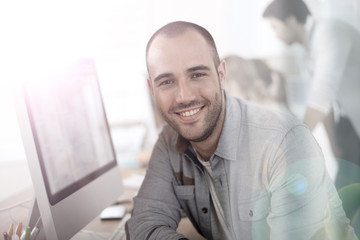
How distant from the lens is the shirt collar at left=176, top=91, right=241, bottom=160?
2.20ft

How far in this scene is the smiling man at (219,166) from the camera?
0.57 metres

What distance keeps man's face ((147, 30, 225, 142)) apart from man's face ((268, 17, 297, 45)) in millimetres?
488

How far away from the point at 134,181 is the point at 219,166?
52 cm

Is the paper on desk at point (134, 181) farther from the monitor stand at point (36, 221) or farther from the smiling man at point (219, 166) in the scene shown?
the monitor stand at point (36, 221)

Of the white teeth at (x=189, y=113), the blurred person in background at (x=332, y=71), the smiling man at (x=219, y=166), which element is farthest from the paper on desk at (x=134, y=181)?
the blurred person in background at (x=332, y=71)

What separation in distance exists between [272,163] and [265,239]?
17 cm

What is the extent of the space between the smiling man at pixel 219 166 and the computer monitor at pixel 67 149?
127 millimetres

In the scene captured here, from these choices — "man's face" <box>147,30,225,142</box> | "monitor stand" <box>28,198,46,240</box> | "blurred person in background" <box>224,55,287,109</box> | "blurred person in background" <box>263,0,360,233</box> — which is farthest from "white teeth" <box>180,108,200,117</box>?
"blurred person in background" <box>224,55,287,109</box>

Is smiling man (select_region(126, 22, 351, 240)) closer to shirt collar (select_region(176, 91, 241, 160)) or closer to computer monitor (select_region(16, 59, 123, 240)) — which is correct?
shirt collar (select_region(176, 91, 241, 160))

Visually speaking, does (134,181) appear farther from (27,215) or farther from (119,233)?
(27,215)

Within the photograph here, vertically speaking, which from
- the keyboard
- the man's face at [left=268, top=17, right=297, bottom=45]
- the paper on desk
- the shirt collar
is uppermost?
the man's face at [left=268, top=17, right=297, bottom=45]

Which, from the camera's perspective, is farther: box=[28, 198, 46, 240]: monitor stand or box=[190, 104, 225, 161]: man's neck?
box=[190, 104, 225, 161]: man's neck

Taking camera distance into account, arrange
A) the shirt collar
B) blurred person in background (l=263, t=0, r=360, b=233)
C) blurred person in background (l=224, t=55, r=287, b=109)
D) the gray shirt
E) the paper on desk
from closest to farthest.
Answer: the gray shirt → the shirt collar → blurred person in background (l=263, t=0, r=360, b=233) → the paper on desk → blurred person in background (l=224, t=55, r=287, b=109)

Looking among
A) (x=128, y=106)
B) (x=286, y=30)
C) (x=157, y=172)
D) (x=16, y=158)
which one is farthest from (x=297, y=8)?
(x=128, y=106)
